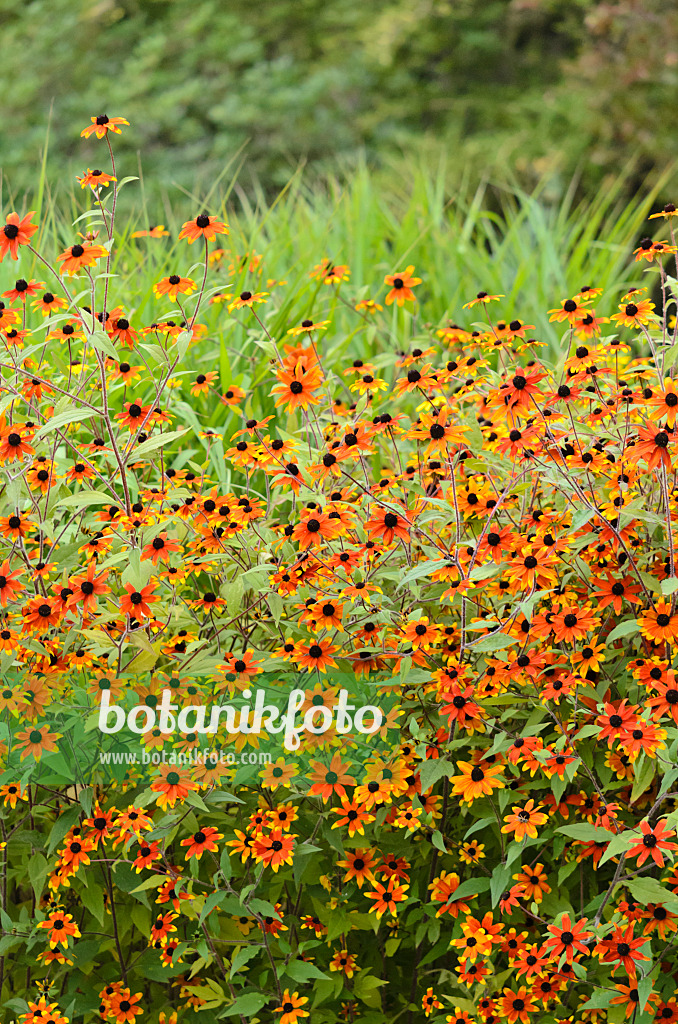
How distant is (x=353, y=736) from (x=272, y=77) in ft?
49.4

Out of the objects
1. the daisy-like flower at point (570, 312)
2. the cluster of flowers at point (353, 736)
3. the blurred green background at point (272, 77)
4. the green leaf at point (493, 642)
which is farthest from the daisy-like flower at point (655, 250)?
the blurred green background at point (272, 77)

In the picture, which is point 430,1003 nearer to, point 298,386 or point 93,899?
point 93,899

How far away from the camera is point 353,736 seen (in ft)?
6.36

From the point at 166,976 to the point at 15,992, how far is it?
419 mm

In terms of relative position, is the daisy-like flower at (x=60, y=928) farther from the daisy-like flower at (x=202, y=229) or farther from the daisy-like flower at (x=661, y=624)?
the daisy-like flower at (x=202, y=229)

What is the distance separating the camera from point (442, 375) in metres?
2.11

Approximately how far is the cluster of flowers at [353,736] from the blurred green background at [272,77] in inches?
453

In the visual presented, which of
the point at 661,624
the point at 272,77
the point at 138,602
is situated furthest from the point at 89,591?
the point at 272,77

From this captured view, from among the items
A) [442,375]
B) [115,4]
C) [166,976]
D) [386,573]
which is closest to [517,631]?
[386,573]

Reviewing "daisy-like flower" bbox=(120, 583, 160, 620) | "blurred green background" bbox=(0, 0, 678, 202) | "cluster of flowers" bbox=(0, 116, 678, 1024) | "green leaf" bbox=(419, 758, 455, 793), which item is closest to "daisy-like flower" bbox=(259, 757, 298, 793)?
"cluster of flowers" bbox=(0, 116, 678, 1024)

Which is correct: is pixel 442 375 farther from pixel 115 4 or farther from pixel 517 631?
pixel 115 4

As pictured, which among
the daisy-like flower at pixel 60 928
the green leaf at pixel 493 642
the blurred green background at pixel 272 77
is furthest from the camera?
the blurred green background at pixel 272 77

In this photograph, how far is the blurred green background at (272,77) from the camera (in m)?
13.9

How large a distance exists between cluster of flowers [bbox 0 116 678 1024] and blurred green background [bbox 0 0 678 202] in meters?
11.5
